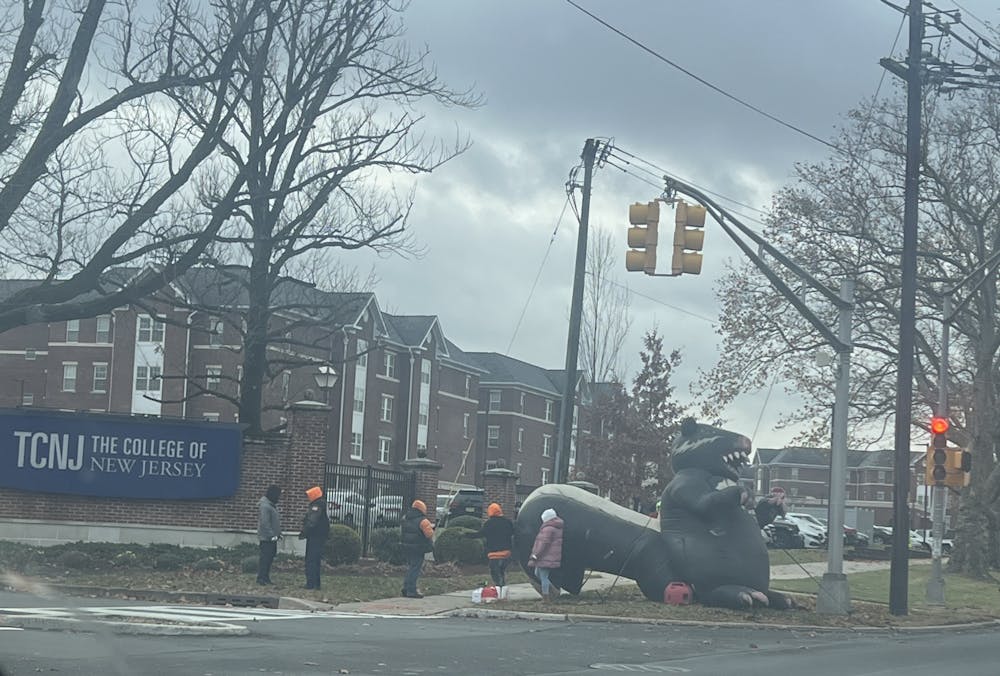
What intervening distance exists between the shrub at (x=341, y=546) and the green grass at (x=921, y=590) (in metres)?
8.77

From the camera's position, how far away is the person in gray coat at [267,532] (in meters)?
21.8

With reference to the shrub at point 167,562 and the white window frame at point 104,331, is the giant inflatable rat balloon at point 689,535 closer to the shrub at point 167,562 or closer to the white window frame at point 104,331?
the shrub at point 167,562

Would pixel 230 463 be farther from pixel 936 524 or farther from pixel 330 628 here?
pixel 936 524

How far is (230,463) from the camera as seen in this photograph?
27656 millimetres

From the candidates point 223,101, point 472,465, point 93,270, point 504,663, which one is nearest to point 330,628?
point 504,663

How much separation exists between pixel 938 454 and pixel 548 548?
7506 mm

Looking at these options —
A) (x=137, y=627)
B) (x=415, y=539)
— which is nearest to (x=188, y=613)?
(x=137, y=627)

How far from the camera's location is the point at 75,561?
23828 millimetres

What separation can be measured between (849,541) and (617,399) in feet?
34.7

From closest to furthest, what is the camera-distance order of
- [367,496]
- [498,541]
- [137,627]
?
[137,627] < [498,541] < [367,496]

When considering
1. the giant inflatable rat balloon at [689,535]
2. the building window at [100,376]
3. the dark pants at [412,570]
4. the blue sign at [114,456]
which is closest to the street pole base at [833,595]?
the giant inflatable rat balloon at [689,535]

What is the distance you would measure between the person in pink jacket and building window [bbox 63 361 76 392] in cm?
5296

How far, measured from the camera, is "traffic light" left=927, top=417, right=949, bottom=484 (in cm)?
2372

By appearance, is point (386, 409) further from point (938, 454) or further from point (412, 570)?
point (938, 454)
